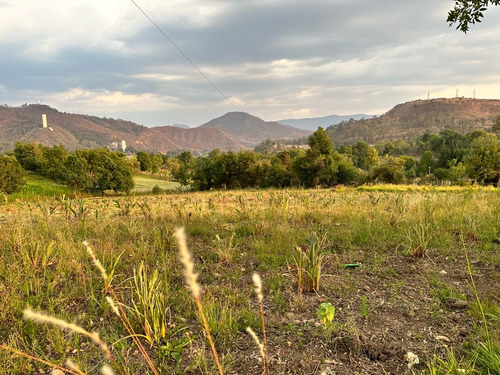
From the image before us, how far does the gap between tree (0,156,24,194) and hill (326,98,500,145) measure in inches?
5154

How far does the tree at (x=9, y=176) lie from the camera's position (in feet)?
119

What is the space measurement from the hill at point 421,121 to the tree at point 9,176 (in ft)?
430

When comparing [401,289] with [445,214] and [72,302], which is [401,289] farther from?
[445,214]

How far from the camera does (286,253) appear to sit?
14.4ft

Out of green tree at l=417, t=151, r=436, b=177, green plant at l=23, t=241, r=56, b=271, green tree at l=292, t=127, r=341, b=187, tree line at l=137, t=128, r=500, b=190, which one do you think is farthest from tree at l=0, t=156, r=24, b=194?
green tree at l=417, t=151, r=436, b=177

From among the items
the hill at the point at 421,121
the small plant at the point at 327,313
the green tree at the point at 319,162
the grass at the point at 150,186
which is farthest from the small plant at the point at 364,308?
the hill at the point at 421,121

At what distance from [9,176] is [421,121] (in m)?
189

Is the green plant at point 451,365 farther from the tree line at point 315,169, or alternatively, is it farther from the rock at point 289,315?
the tree line at point 315,169

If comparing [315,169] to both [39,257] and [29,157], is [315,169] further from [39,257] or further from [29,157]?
[29,157]

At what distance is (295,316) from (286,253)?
163 cm

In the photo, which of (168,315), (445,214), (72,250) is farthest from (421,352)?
(445,214)

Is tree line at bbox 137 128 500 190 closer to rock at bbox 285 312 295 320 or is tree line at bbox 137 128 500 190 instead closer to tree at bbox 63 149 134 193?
tree at bbox 63 149 134 193

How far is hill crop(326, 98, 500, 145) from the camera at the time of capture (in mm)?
149125

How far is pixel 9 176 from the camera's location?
123ft
